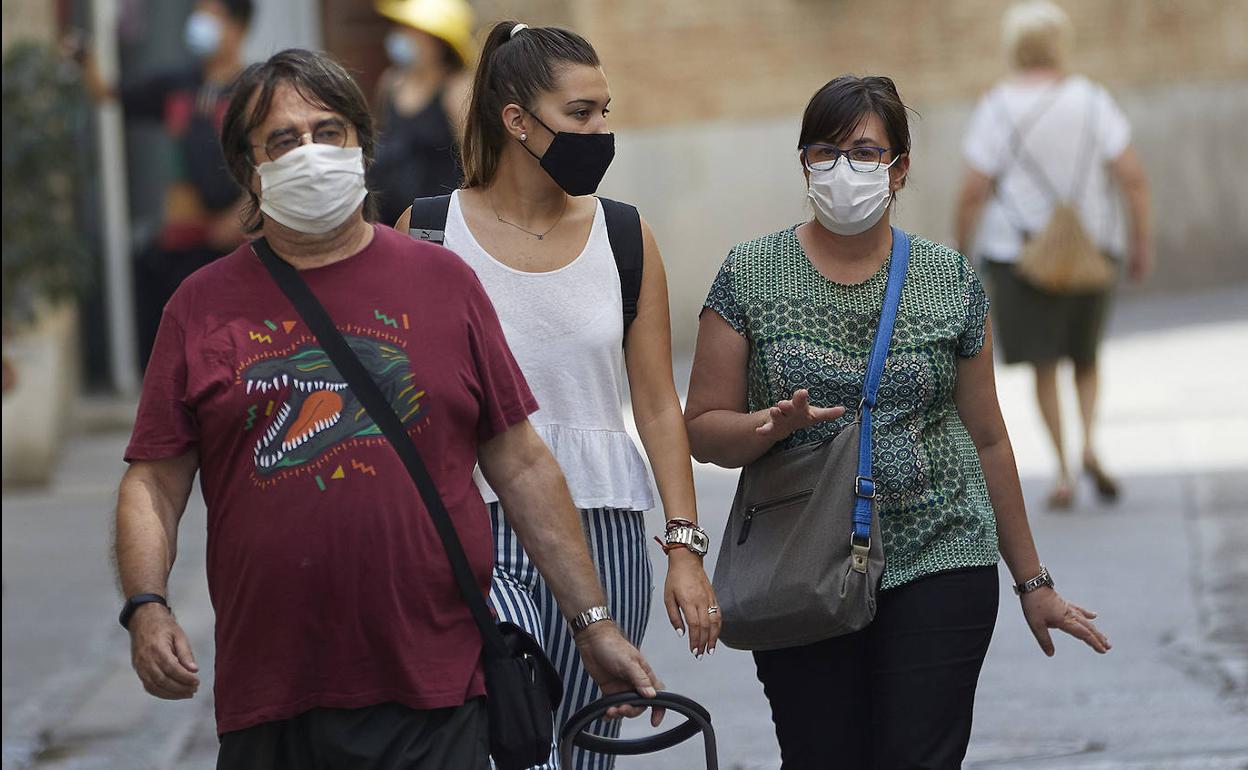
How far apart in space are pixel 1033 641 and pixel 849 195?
3519mm

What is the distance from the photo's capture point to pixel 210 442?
3.39m

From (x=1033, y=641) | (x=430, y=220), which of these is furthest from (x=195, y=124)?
(x=430, y=220)

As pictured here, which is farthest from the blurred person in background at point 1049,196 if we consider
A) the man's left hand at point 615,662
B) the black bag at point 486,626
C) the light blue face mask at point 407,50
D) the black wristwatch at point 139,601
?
the black wristwatch at point 139,601

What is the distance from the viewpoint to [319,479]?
334 centimetres

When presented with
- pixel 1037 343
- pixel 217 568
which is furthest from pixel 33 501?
pixel 217 568

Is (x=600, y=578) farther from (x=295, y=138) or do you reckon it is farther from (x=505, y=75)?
(x=295, y=138)

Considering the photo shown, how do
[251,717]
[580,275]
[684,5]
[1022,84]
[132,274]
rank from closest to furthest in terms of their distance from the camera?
[251,717] → [580,275] → [1022,84] → [132,274] → [684,5]

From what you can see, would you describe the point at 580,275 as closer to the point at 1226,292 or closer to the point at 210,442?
the point at 210,442

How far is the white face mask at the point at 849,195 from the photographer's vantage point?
4.10m

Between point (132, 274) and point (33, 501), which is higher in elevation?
point (132, 274)

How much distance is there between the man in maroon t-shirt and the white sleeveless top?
576 millimetres

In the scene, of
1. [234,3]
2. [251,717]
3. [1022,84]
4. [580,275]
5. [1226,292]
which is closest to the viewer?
[251,717]

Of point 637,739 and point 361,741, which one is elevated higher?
point 361,741

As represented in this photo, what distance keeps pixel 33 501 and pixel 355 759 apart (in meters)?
7.66
